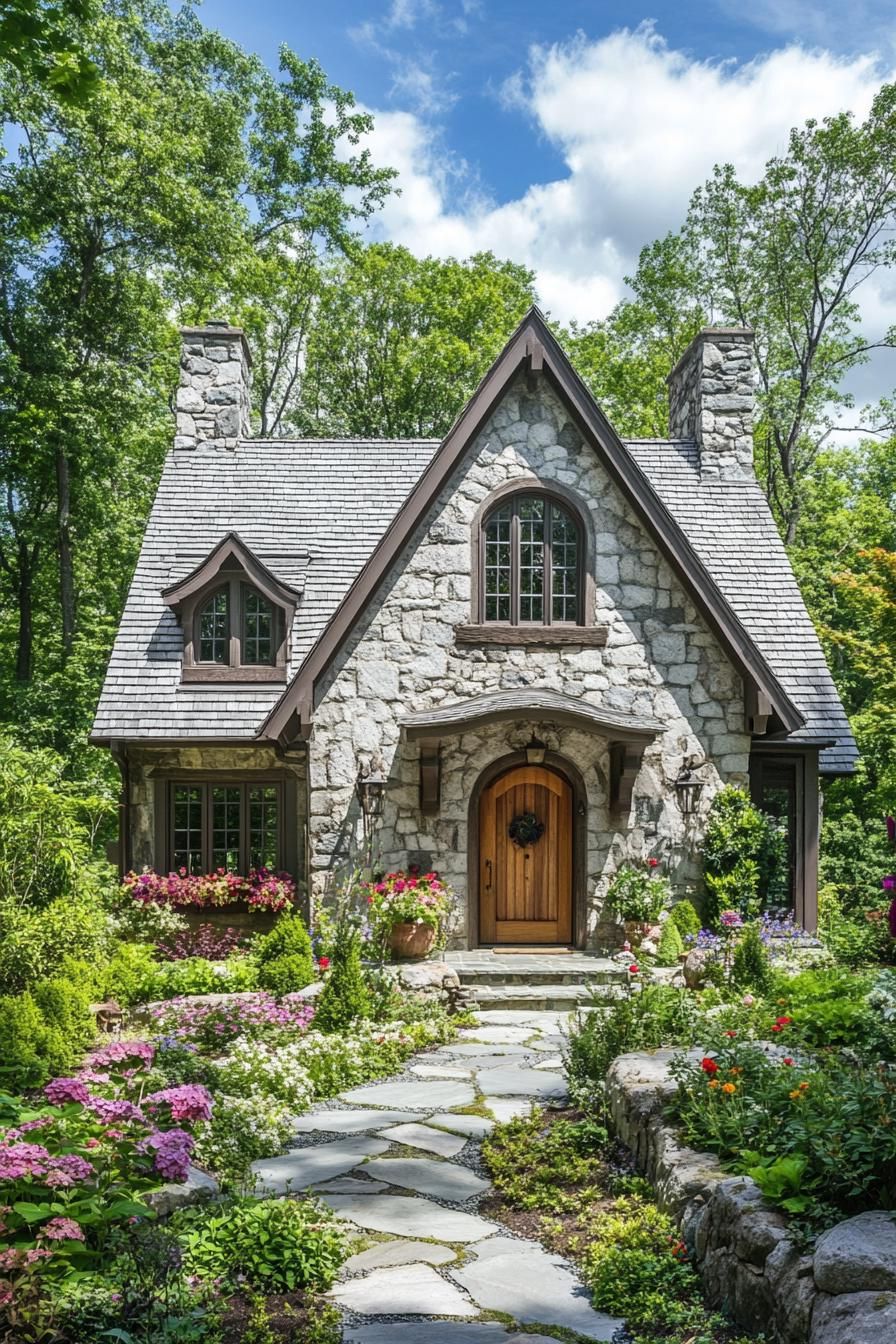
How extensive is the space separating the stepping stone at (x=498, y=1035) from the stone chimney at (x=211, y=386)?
10.1 metres

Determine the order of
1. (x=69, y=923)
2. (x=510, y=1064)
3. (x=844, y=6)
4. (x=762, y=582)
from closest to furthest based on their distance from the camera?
1. (x=510, y=1064)
2. (x=69, y=923)
3. (x=844, y=6)
4. (x=762, y=582)

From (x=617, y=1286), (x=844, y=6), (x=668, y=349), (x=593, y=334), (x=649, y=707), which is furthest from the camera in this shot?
(x=593, y=334)

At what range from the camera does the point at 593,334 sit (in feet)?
92.4

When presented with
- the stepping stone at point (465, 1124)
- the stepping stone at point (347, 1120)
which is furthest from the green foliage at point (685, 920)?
the stepping stone at point (347, 1120)

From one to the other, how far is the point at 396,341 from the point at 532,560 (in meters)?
16.7

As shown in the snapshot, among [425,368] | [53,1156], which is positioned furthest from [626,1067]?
[425,368]

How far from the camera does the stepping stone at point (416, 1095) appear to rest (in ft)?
23.8

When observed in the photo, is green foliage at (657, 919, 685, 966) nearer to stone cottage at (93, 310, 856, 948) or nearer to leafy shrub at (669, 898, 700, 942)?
leafy shrub at (669, 898, 700, 942)

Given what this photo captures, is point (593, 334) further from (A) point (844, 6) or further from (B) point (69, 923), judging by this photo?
(B) point (69, 923)

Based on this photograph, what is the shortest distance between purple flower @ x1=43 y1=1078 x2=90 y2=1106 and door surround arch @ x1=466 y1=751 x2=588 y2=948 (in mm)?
7190

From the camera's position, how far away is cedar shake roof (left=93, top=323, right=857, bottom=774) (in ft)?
42.8

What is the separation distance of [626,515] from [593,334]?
1773cm

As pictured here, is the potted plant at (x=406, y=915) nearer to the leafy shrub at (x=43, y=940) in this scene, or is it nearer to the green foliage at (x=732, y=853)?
the leafy shrub at (x=43, y=940)

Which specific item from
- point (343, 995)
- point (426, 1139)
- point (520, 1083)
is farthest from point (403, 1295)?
point (343, 995)
